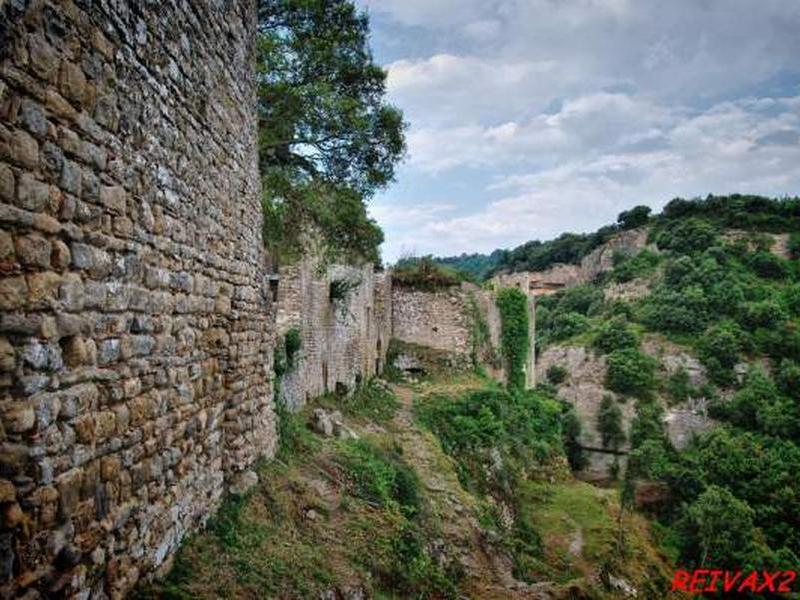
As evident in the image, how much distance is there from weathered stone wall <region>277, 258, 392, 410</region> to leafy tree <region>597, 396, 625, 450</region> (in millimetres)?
27867

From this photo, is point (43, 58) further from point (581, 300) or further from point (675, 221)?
point (675, 221)

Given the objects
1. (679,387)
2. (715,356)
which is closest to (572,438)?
(679,387)

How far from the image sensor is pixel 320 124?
12070 millimetres

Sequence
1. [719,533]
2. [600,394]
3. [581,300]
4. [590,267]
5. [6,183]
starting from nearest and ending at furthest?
[6,183], [719,533], [600,394], [581,300], [590,267]

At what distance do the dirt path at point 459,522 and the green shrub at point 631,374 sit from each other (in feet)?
116

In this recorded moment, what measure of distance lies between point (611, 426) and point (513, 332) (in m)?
21.5

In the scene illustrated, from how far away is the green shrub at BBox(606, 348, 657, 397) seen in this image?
44.6 metres

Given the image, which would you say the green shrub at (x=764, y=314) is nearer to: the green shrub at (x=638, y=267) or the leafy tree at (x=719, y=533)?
the green shrub at (x=638, y=267)

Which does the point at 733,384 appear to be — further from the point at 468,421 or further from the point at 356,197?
the point at 356,197

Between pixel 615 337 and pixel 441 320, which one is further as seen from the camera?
pixel 615 337

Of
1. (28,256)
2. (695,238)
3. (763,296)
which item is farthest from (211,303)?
(695,238)

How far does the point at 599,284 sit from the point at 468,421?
2307 inches

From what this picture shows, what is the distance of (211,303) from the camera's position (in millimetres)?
4918

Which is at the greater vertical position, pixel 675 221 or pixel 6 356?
pixel 675 221
